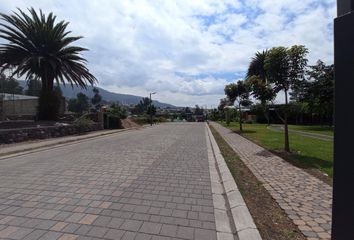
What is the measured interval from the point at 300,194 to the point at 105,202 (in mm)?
3663

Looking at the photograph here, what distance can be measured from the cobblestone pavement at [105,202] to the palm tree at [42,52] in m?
18.3

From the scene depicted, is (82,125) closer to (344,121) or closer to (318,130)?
(318,130)

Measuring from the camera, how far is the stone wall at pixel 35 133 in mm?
17469

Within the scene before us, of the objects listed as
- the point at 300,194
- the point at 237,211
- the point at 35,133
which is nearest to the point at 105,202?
the point at 237,211

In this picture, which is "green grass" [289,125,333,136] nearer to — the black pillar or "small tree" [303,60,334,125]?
"small tree" [303,60,334,125]

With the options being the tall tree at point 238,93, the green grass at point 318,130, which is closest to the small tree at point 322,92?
the green grass at point 318,130

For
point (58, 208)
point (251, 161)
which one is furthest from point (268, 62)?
point (58, 208)

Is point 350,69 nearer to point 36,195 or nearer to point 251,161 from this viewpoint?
point 36,195

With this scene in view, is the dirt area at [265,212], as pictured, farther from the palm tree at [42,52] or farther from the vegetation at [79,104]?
the vegetation at [79,104]

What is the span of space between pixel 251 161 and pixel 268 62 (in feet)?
13.8

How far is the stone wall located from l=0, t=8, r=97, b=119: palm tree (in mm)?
3957

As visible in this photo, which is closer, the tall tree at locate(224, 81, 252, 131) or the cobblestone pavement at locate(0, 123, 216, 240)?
the cobblestone pavement at locate(0, 123, 216, 240)

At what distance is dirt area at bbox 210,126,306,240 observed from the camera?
14.6 ft

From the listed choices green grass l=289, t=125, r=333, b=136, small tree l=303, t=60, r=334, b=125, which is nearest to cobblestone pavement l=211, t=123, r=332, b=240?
green grass l=289, t=125, r=333, b=136
